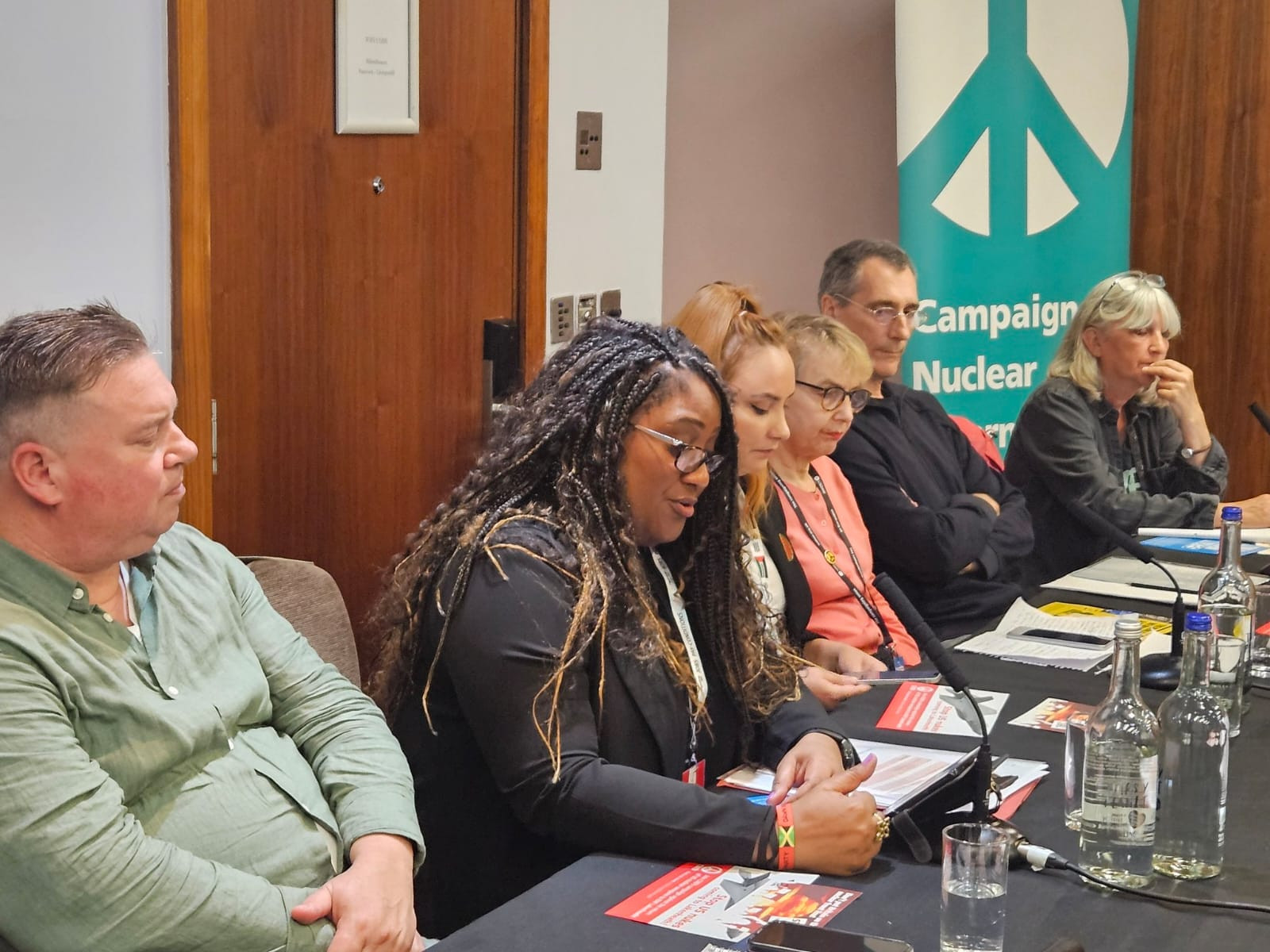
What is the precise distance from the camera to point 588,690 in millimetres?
1843

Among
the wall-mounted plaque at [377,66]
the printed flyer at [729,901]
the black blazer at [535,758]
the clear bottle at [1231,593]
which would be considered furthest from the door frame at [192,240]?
the clear bottle at [1231,593]

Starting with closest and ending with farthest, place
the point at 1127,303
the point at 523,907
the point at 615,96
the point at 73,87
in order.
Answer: the point at 523,907
the point at 73,87
the point at 615,96
the point at 1127,303

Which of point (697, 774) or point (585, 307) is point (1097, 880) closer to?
point (697, 774)

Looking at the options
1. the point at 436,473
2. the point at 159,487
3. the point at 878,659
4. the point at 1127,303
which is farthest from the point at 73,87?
the point at 1127,303

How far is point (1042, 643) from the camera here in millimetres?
2555

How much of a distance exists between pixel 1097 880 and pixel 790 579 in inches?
45.5

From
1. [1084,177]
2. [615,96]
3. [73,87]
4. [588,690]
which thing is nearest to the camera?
[588,690]

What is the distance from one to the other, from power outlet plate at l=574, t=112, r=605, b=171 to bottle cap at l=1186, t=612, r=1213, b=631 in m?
2.14

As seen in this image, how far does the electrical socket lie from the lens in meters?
3.47

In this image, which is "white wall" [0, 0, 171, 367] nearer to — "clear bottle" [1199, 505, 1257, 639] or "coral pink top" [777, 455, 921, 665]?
"coral pink top" [777, 455, 921, 665]

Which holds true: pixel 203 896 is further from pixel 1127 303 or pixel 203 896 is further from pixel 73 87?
pixel 1127 303

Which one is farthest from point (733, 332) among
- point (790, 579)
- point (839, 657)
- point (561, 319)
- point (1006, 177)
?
point (1006, 177)

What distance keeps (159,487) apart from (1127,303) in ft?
9.88

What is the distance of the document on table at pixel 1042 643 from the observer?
245 centimetres
